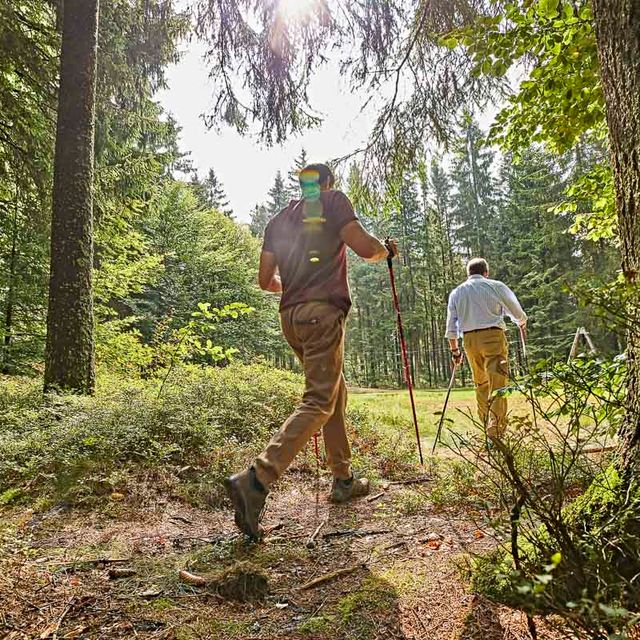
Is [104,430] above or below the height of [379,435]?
above

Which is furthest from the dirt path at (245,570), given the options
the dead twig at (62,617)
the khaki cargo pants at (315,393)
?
the khaki cargo pants at (315,393)

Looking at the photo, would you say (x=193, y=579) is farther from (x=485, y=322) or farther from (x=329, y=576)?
(x=485, y=322)

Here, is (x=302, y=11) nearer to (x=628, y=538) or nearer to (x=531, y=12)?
(x=531, y=12)

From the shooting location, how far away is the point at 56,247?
526cm

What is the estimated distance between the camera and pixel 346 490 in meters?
3.24

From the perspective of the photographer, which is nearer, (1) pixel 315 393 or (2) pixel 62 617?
(2) pixel 62 617

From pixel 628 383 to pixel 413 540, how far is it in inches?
53.9

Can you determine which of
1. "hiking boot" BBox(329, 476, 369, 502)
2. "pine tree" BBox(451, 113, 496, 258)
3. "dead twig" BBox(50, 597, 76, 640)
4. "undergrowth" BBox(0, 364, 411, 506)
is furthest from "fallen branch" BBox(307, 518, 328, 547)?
"pine tree" BBox(451, 113, 496, 258)

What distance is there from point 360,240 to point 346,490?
1.79m

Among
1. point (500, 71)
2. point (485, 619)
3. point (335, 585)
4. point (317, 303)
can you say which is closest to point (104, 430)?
point (317, 303)

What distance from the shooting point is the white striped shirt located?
4.86 m

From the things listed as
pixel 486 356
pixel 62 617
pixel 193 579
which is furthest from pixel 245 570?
pixel 486 356

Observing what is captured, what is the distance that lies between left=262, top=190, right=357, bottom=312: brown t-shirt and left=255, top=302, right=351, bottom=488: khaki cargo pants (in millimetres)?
82

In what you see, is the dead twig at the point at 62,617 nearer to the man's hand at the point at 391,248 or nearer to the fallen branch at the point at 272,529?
the fallen branch at the point at 272,529
